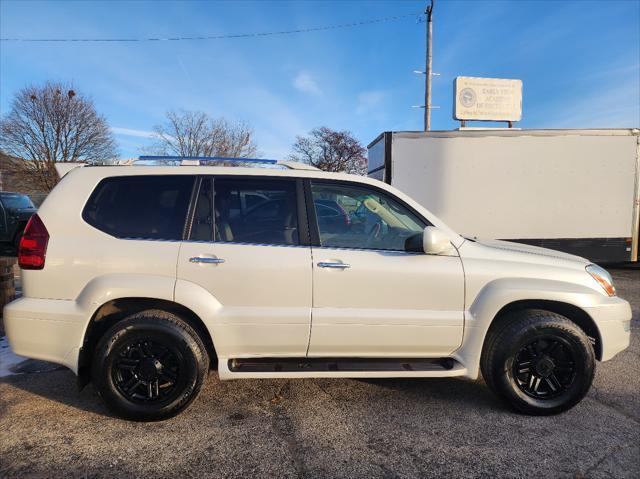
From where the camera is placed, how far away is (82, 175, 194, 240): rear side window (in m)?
2.98

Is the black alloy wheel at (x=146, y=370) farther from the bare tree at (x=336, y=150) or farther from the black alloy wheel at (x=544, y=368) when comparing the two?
the bare tree at (x=336, y=150)

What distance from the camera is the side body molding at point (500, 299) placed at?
9.86ft

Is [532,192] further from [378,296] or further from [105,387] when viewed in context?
[105,387]

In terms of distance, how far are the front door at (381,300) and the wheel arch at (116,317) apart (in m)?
0.88

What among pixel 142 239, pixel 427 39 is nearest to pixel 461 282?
pixel 142 239

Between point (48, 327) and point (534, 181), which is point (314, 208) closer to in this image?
point (48, 327)

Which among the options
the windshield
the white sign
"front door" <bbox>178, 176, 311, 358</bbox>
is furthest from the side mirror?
the white sign

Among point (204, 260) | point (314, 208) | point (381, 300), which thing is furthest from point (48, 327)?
point (381, 300)

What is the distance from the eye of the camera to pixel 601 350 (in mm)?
3135

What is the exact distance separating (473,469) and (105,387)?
2468 mm

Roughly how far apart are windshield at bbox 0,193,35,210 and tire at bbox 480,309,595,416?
11739mm

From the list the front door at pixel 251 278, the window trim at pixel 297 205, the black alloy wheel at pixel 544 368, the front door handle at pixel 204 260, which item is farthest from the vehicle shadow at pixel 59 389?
the black alloy wheel at pixel 544 368

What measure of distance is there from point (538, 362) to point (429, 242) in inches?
49.0

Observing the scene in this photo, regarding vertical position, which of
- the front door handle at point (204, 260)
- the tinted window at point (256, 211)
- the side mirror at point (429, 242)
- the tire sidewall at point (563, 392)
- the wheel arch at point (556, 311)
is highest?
the tinted window at point (256, 211)
